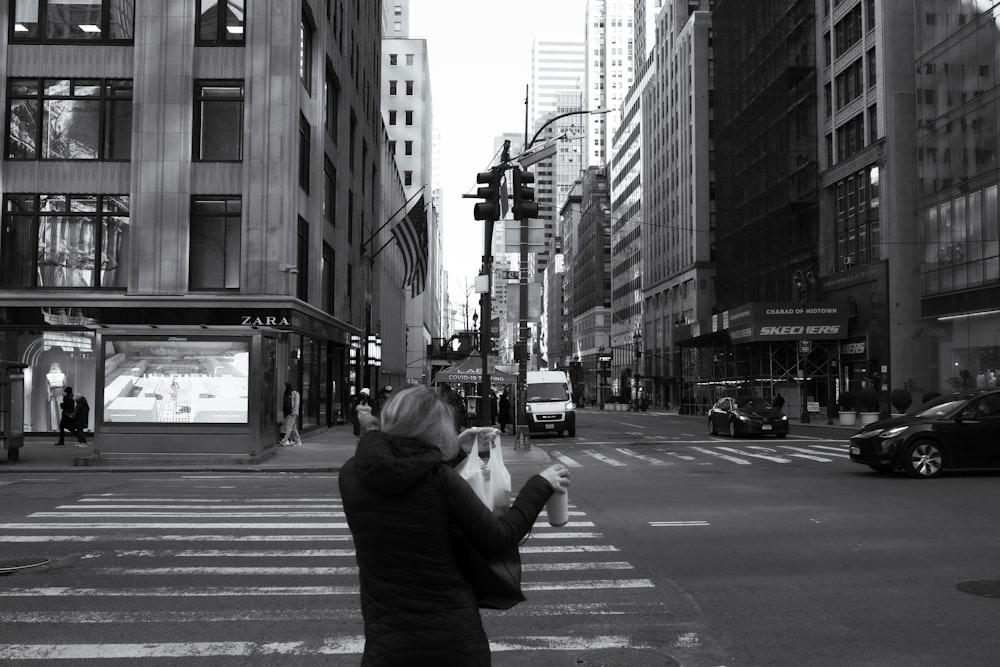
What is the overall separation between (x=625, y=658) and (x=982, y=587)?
3846 millimetres

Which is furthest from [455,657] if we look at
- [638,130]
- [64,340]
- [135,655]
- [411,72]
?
[638,130]

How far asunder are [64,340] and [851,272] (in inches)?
1687

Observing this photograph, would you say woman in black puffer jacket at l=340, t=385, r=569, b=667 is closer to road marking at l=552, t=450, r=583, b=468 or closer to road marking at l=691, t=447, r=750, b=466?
road marking at l=552, t=450, r=583, b=468

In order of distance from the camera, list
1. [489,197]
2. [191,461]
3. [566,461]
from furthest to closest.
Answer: [566,461] < [191,461] < [489,197]

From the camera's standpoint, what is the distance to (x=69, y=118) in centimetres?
2833

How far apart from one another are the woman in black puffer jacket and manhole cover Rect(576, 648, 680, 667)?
2759 millimetres

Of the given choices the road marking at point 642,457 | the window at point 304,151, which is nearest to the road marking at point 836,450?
the road marking at point 642,457

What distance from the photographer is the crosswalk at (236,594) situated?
610 centimetres

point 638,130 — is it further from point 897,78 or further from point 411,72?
point 897,78

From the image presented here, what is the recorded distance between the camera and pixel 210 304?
27516 millimetres

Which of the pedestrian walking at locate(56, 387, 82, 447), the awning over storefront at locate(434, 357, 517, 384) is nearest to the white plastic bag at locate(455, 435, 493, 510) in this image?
the pedestrian walking at locate(56, 387, 82, 447)

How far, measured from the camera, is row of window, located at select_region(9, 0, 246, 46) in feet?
92.7

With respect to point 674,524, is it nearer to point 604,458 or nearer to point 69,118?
point 604,458

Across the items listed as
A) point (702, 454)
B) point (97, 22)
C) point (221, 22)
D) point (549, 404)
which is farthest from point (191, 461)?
point (97, 22)
